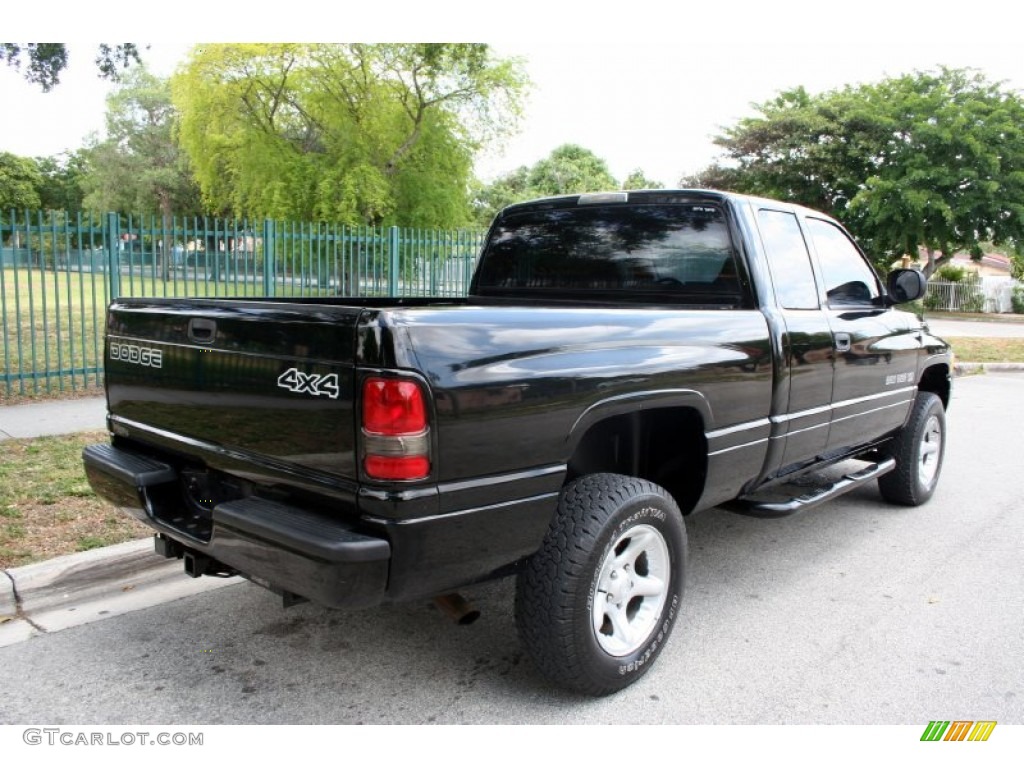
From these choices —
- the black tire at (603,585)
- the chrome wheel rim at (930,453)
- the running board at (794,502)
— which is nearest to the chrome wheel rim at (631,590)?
the black tire at (603,585)

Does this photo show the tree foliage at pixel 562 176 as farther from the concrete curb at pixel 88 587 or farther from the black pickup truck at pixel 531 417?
the concrete curb at pixel 88 587

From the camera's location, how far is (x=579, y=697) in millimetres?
3000

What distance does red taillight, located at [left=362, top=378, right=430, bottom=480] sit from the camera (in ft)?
7.71

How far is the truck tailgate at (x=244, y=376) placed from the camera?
2.45 metres

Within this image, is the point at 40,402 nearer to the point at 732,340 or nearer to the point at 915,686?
the point at 732,340

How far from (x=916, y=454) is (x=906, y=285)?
1283mm

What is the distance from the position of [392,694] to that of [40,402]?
6.80 meters

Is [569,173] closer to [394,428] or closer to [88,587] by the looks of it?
[88,587]

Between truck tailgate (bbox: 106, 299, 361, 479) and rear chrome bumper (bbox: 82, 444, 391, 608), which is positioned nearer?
rear chrome bumper (bbox: 82, 444, 391, 608)

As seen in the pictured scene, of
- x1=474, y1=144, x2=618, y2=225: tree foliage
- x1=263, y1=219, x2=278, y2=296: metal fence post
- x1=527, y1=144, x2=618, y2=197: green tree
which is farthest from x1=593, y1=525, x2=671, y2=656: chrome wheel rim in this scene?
x1=527, y1=144, x2=618, y2=197: green tree

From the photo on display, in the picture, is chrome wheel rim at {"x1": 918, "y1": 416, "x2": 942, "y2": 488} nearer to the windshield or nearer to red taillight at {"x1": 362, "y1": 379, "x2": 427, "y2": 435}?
the windshield

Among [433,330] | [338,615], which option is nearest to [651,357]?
[433,330]

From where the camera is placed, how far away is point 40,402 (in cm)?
814

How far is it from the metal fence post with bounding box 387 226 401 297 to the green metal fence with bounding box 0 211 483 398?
0.6 inches
